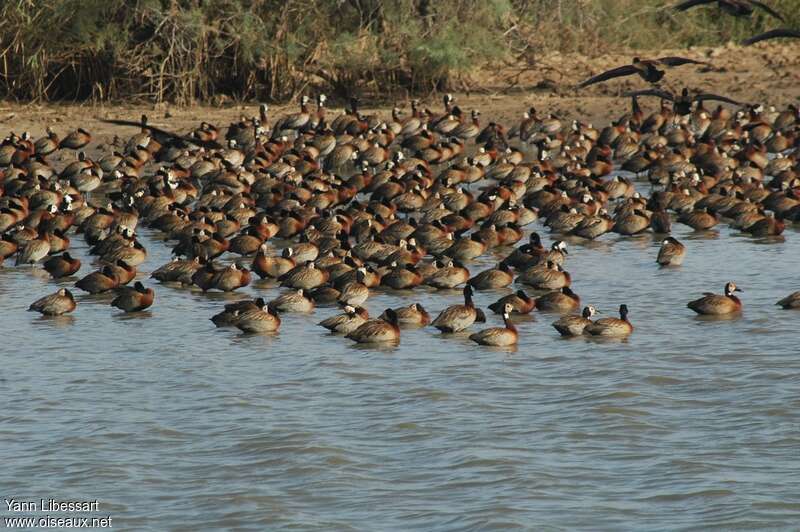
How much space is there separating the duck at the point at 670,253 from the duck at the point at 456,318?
197 inches

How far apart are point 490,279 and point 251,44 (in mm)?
14775

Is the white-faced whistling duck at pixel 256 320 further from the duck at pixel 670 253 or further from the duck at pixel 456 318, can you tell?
the duck at pixel 670 253

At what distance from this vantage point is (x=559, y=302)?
20.7 m

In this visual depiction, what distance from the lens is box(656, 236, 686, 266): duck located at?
77.6 ft

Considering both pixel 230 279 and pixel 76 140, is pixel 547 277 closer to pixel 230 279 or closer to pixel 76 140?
pixel 230 279

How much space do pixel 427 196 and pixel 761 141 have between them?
28.2 ft

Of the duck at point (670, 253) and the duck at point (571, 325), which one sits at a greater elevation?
the duck at point (670, 253)

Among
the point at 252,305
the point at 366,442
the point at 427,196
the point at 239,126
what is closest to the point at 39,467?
the point at 366,442

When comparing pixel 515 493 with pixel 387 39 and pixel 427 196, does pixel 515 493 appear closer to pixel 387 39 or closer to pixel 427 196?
pixel 427 196

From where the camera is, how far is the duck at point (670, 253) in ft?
77.6

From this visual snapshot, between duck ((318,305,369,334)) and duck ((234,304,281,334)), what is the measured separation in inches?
25.1

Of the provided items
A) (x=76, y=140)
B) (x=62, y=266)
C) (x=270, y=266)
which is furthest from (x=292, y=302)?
(x=76, y=140)

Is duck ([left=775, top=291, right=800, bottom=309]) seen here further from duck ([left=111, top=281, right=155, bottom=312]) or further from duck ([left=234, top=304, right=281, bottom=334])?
duck ([left=111, top=281, right=155, bottom=312])

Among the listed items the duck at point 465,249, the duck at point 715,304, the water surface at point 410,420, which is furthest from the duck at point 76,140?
the duck at point 715,304
